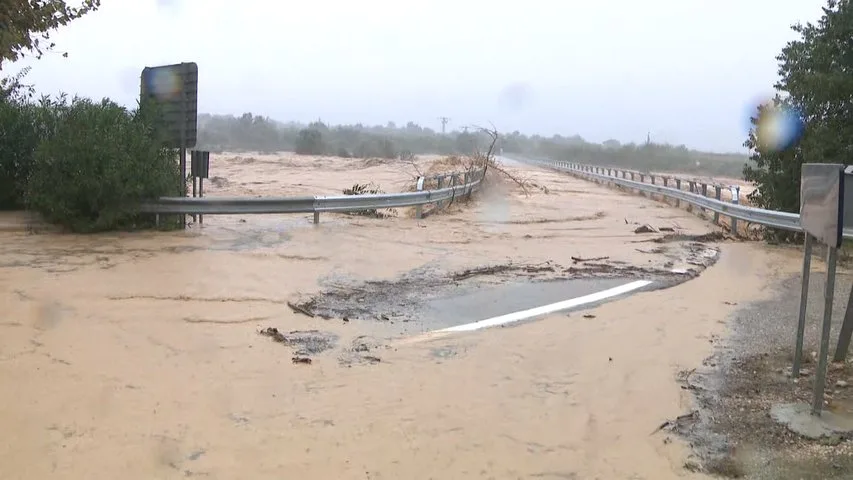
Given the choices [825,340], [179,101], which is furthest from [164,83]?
[825,340]

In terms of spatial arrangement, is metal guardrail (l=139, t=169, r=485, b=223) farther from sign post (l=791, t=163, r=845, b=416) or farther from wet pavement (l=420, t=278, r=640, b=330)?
sign post (l=791, t=163, r=845, b=416)

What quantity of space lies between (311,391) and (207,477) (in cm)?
125

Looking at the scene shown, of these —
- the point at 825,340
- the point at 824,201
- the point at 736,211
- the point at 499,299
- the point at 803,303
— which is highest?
the point at 824,201

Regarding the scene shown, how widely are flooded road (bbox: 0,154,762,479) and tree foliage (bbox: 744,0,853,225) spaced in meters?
3.02

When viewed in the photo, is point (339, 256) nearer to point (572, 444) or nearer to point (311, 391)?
point (311, 391)

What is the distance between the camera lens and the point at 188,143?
12.7 m

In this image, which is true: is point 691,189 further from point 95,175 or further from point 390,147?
point 390,147

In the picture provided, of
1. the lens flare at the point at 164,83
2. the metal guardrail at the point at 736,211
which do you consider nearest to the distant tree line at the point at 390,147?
the metal guardrail at the point at 736,211

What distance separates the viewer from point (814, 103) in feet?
40.1

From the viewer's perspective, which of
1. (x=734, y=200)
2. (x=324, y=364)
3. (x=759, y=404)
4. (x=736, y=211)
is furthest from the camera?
(x=734, y=200)

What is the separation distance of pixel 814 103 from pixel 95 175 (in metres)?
11.6

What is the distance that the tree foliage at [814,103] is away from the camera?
11.7 meters

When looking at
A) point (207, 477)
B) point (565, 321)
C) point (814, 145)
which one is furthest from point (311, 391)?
point (814, 145)

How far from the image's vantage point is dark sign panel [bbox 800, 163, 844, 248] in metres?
4.21
